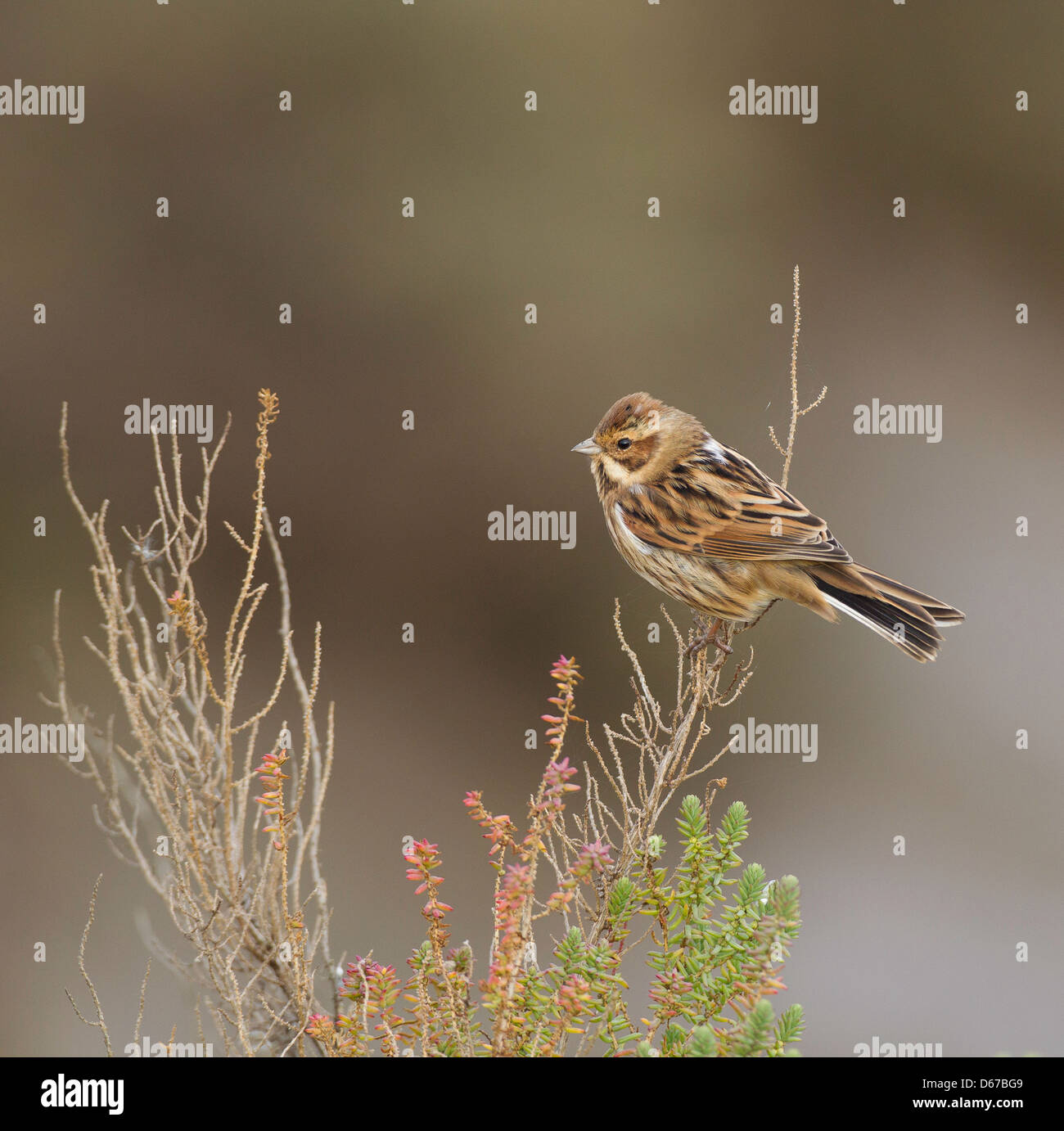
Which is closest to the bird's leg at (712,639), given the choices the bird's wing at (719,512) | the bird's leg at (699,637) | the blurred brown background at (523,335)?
the bird's leg at (699,637)

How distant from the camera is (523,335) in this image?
22.0 ft

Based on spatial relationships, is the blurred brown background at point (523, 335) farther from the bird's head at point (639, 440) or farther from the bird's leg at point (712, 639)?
the bird's leg at point (712, 639)

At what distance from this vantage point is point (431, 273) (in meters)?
6.66

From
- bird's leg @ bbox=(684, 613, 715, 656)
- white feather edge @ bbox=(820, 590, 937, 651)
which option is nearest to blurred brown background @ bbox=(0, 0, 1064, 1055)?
bird's leg @ bbox=(684, 613, 715, 656)

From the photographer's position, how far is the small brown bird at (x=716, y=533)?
3.12m

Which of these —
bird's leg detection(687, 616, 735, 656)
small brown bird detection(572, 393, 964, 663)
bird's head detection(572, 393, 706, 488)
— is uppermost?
bird's head detection(572, 393, 706, 488)

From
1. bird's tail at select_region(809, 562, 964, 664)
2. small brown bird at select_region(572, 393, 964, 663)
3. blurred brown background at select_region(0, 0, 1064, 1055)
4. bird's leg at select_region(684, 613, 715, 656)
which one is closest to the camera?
bird's leg at select_region(684, 613, 715, 656)

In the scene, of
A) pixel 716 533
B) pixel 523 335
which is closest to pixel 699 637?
pixel 716 533

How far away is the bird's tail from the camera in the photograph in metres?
2.97

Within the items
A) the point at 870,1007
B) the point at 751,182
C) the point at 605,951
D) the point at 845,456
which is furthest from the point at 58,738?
the point at 751,182

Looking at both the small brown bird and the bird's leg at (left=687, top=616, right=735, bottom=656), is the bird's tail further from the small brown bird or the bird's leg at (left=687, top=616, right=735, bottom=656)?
the bird's leg at (left=687, top=616, right=735, bottom=656)

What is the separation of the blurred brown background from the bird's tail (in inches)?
114

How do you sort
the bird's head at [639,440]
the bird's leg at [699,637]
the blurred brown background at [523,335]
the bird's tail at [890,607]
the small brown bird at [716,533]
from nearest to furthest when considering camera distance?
the bird's leg at [699,637]
the bird's tail at [890,607]
the small brown bird at [716,533]
the bird's head at [639,440]
the blurred brown background at [523,335]

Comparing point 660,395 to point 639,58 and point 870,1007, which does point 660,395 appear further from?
point 870,1007
